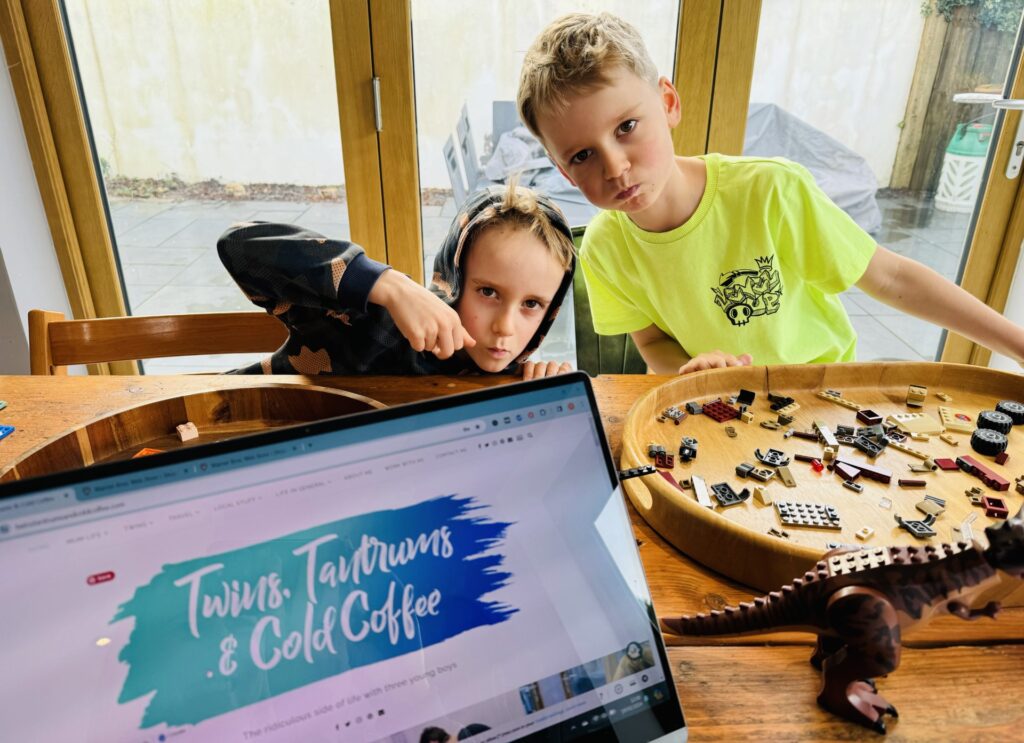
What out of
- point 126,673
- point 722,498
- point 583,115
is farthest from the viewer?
point 583,115

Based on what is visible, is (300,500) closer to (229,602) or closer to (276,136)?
(229,602)

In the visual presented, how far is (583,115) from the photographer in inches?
41.5

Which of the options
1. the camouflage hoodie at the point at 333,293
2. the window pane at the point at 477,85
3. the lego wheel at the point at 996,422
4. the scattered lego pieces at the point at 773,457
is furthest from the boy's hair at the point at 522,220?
the window pane at the point at 477,85

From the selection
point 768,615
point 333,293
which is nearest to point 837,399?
point 768,615

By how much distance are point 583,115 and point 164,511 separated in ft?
2.91

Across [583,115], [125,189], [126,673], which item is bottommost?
[125,189]

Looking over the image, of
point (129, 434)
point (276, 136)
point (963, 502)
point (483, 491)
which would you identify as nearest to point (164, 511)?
point (483, 491)

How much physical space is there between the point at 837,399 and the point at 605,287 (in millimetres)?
601

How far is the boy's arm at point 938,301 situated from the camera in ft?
3.39

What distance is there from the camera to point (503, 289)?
42.5 inches

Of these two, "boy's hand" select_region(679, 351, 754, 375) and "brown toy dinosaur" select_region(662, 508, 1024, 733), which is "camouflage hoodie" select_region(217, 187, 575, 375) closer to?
"boy's hand" select_region(679, 351, 754, 375)

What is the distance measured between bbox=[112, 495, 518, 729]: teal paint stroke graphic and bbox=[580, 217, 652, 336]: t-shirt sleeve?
1013 mm

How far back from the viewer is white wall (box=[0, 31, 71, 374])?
6.31 ft

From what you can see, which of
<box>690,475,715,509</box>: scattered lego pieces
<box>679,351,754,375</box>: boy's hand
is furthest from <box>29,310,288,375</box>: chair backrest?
<box>690,475,715,509</box>: scattered lego pieces
